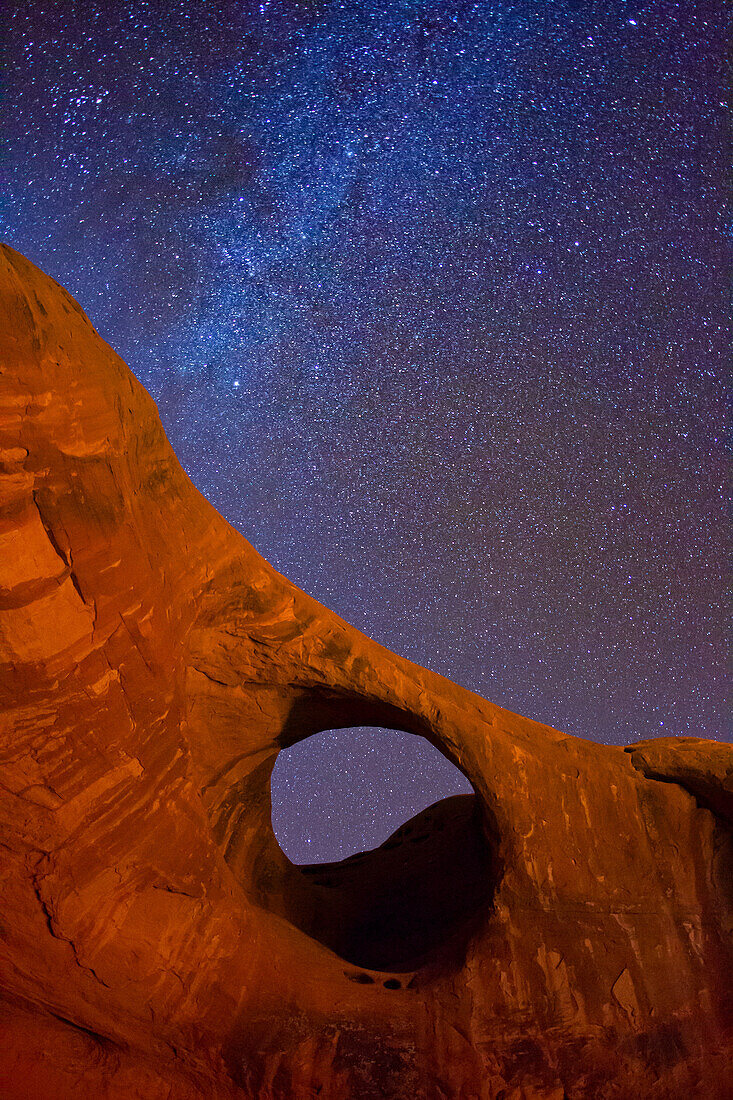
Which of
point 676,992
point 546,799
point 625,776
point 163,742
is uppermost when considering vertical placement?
point 625,776

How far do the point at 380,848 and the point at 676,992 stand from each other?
2.64 metres

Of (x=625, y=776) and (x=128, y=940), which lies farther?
(x=625, y=776)

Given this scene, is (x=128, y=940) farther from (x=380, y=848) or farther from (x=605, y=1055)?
(x=380, y=848)

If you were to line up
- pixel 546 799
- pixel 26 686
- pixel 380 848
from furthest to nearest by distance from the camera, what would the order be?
1. pixel 380 848
2. pixel 546 799
3. pixel 26 686

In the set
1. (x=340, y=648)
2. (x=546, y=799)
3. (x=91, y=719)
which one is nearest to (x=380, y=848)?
(x=546, y=799)

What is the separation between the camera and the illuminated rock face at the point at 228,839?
3.05 meters

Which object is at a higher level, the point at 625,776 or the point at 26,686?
the point at 625,776

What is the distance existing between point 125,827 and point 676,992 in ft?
10.6

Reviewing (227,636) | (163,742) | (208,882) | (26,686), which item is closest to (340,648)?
(227,636)

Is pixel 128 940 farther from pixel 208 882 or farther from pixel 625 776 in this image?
pixel 625 776

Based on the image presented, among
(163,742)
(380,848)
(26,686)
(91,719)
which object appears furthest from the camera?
(380,848)

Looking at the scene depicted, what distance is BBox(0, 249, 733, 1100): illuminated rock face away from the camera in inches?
120

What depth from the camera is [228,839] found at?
464cm

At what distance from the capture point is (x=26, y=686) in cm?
297
